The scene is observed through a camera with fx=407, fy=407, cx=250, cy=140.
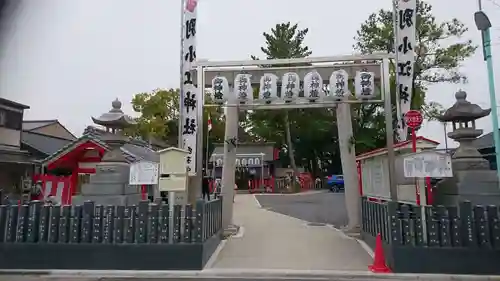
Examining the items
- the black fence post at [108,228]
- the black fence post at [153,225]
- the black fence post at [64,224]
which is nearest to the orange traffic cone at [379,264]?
the black fence post at [153,225]

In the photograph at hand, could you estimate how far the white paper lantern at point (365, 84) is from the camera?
11117 millimetres

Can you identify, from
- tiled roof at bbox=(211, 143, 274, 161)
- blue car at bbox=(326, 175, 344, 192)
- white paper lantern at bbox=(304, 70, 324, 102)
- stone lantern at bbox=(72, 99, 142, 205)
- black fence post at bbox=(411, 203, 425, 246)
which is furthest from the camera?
tiled roof at bbox=(211, 143, 274, 161)

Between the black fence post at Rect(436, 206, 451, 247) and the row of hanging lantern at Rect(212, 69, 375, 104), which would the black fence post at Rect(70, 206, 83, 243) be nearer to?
the row of hanging lantern at Rect(212, 69, 375, 104)

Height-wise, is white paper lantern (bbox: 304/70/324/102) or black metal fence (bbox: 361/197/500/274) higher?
white paper lantern (bbox: 304/70/324/102)

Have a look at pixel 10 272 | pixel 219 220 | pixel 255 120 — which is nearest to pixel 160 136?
pixel 255 120

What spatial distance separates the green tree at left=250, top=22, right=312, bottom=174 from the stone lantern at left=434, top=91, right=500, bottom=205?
90.6 feet

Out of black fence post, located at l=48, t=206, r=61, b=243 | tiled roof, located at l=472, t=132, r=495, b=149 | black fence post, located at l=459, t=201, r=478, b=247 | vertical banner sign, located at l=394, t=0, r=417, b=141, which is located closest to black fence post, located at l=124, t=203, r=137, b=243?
black fence post, located at l=48, t=206, r=61, b=243

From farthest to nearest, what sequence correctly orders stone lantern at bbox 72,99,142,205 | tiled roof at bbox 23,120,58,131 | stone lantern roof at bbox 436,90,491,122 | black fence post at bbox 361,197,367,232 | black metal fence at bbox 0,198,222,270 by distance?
tiled roof at bbox 23,120,58,131 → black fence post at bbox 361,197,367,232 → stone lantern at bbox 72,99,142,205 → stone lantern roof at bbox 436,90,491,122 → black metal fence at bbox 0,198,222,270

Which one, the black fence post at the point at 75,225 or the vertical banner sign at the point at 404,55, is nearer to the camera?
the black fence post at the point at 75,225

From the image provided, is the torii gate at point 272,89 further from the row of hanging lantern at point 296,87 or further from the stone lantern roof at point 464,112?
the stone lantern roof at point 464,112

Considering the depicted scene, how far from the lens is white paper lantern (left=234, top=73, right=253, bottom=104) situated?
11539 mm

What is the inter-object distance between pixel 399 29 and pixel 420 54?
56.5 feet

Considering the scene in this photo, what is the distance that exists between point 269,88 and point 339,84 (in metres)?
1.95

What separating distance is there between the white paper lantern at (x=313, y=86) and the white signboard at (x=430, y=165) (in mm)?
4298
